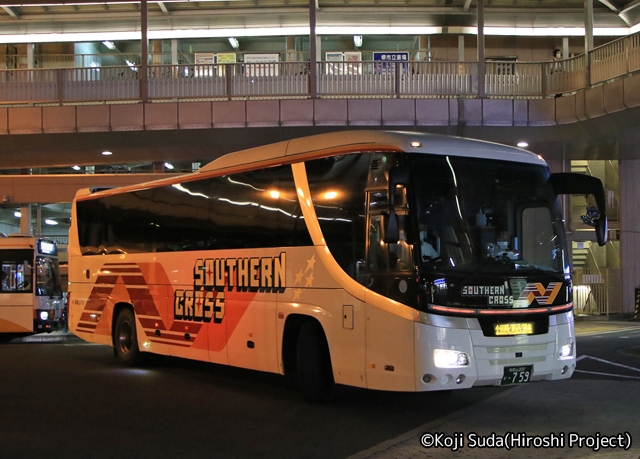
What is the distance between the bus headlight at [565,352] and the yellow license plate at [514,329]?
1.81 feet

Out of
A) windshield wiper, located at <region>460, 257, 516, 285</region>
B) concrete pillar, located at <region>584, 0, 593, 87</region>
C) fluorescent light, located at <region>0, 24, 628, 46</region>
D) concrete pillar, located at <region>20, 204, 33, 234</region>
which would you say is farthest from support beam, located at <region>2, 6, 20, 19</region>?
windshield wiper, located at <region>460, 257, 516, 285</region>

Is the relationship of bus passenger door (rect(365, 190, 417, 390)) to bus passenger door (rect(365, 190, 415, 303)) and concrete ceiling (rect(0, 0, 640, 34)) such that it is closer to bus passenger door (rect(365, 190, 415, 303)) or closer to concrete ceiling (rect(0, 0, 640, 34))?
bus passenger door (rect(365, 190, 415, 303))

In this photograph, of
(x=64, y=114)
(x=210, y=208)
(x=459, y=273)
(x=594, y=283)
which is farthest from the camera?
(x=594, y=283)

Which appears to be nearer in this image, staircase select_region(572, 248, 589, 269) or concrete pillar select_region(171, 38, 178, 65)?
concrete pillar select_region(171, 38, 178, 65)

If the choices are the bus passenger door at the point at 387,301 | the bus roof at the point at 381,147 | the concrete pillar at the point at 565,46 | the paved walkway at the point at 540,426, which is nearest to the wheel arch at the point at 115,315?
the bus roof at the point at 381,147

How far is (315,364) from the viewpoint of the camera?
9.63 m

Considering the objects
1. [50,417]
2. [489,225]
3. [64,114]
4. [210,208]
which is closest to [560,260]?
[489,225]

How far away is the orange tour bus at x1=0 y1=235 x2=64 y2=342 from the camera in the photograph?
20.0m

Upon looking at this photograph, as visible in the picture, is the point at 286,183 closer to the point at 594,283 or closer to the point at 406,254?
the point at 406,254

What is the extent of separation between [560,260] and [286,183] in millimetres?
3776

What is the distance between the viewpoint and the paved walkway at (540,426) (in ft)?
23.3

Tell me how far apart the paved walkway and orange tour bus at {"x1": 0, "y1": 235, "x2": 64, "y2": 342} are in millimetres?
14157

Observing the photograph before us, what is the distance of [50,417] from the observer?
9.05 m

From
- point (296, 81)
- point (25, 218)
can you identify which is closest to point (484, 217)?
point (296, 81)
